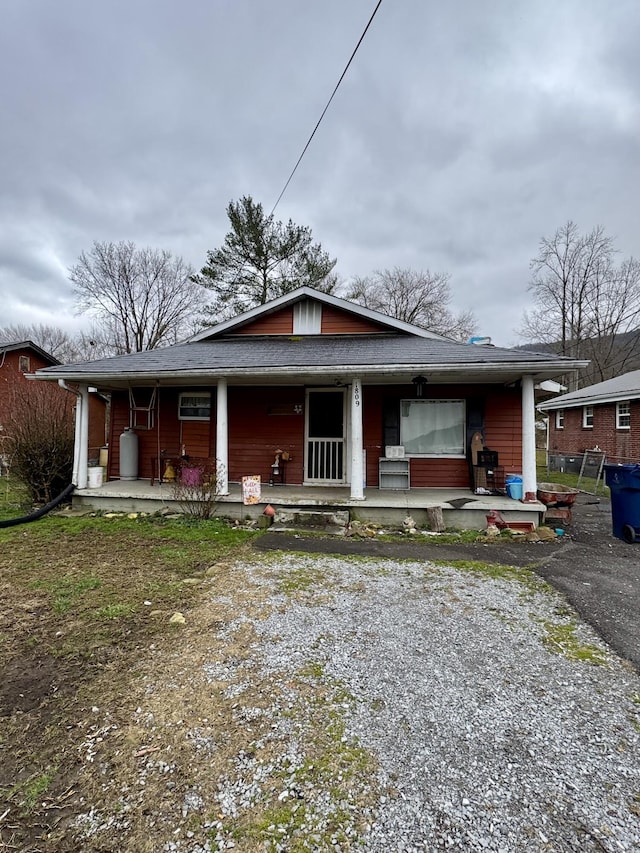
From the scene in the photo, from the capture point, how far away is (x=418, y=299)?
27.0 metres

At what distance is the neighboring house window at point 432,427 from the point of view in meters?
8.12

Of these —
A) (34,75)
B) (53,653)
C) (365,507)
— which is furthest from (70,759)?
(34,75)

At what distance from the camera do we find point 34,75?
352 inches

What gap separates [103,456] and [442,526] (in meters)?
8.44

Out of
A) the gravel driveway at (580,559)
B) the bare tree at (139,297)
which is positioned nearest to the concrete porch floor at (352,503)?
the gravel driveway at (580,559)

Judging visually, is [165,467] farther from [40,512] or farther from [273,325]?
[273,325]

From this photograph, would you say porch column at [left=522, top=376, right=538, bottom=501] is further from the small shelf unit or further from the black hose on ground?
the black hose on ground

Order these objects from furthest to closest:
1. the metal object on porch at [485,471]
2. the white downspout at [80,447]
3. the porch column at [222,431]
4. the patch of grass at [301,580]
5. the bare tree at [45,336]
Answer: the bare tree at [45,336] < the white downspout at [80,447] < the metal object on porch at [485,471] < the porch column at [222,431] < the patch of grass at [301,580]

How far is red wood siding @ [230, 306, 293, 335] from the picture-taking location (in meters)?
9.72

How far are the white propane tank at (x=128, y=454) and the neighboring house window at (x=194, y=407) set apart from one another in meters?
1.18

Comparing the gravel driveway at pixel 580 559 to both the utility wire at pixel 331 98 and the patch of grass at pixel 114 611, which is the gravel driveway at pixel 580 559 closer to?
the patch of grass at pixel 114 611

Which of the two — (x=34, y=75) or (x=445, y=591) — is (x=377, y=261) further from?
(x=445, y=591)

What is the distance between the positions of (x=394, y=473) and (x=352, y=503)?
5.56ft

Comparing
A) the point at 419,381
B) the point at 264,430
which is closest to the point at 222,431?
the point at 264,430
